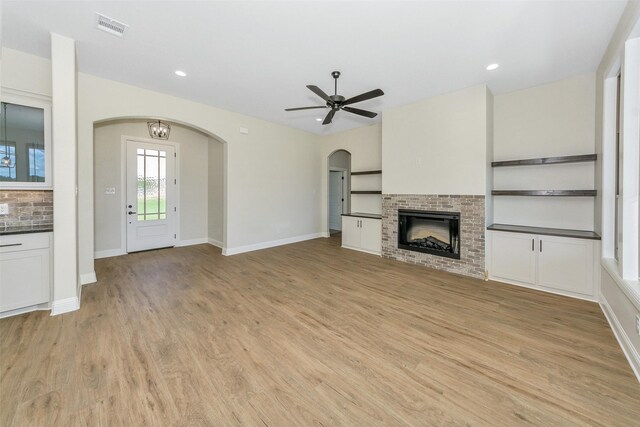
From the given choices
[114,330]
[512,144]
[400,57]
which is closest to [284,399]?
[114,330]

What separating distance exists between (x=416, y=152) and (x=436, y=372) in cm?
381

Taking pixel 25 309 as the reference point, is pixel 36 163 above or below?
above

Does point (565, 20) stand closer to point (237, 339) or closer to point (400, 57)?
point (400, 57)

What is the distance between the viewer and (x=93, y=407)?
160 centimetres

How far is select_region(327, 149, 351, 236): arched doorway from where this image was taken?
8.53 meters

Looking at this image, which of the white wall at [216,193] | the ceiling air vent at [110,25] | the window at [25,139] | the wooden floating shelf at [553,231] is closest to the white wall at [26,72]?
the window at [25,139]

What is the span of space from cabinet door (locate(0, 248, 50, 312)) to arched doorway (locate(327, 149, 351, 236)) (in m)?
6.57

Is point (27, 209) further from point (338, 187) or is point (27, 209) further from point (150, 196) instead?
point (338, 187)

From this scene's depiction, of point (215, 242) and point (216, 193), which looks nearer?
point (216, 193)

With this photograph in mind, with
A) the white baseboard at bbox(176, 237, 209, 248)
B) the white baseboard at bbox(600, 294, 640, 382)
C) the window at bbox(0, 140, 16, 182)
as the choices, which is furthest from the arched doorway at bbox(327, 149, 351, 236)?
the window at bbox(0, 140, 16, 182)

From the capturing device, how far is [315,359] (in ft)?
6.84

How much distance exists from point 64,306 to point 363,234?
501 cm

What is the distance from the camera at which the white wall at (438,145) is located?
4.08 metres

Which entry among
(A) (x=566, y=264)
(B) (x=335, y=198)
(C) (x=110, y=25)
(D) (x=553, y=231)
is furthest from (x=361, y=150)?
(C) (x=110, y=25)
